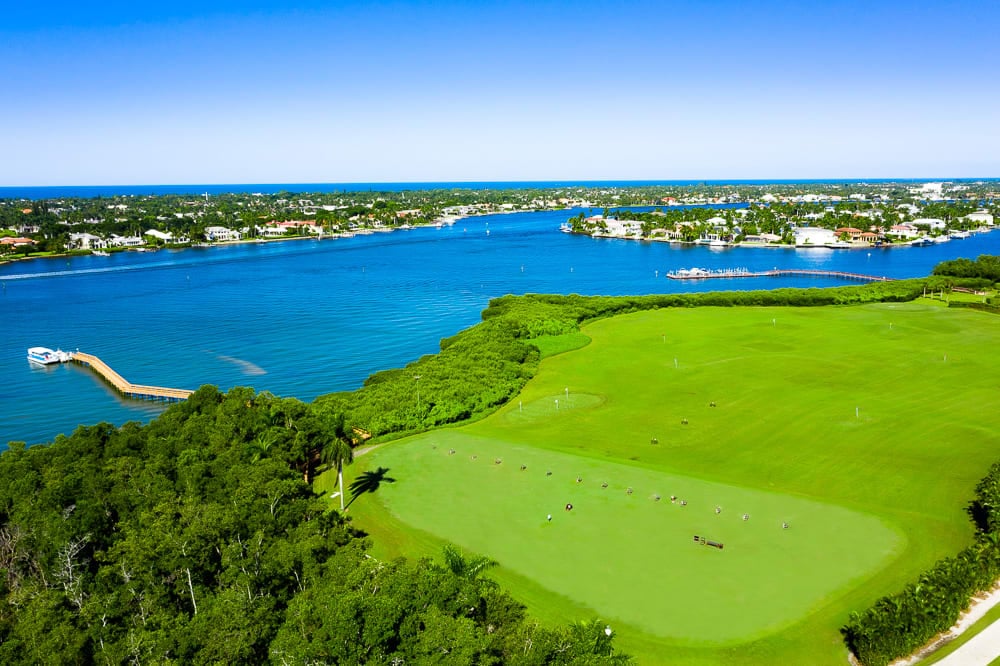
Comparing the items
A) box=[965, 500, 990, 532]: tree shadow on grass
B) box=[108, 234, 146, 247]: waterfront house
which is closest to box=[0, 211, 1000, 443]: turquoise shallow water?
box=[108, 234, 146, 247]: waterfront house

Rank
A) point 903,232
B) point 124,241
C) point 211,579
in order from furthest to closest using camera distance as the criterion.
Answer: point 124,241, point 903,232, point 211,579

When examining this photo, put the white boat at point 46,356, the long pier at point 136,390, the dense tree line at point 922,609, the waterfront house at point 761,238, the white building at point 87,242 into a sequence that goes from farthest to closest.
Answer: the waterfront house at point 761,238
the white building at point 87,242
the white boat at point 46,356
the long pier at point 136,390
the dense tree line at point 922,609

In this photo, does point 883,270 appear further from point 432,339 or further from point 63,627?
point 63,627

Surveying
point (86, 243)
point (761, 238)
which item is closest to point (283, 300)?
point (86, 243)

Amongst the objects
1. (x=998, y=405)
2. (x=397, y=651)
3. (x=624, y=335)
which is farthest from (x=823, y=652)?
(x=624, y=335)

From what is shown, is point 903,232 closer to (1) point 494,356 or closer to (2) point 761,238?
(2) point 761,238

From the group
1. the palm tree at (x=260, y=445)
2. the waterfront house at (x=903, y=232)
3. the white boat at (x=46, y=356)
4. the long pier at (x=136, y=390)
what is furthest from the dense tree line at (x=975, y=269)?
the white boat at (x=46, y=356)

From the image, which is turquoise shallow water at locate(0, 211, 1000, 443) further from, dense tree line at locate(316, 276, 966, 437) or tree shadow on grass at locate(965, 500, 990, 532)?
tree shadow on grass at locate(965, 500, 990, 532)

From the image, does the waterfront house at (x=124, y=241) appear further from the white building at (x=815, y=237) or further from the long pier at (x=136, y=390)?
the white building at (x=815, y=237)
